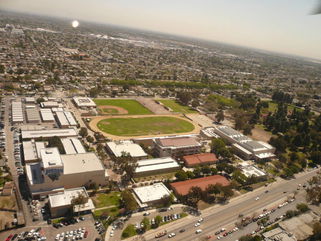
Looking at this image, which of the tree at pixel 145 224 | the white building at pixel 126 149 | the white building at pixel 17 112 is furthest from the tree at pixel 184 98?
the tree at pixel 145 224

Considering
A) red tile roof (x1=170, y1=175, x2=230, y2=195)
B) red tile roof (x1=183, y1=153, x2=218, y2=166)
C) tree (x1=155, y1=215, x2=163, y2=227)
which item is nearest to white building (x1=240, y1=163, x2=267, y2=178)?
red tile roof (x1=183, y1=153, x2=218, y2=166)

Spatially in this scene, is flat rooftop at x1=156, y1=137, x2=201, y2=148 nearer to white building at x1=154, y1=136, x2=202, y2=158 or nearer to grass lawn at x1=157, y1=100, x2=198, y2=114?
white building at x1=154, y1=136, x2=202, y2=158

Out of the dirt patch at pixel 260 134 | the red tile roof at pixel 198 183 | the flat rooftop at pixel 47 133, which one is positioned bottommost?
the dirt patch at pixel 260 134

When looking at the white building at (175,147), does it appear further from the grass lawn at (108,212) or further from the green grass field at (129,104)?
the green grass field at (129,104)

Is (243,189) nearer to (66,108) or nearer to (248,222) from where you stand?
(248,222)

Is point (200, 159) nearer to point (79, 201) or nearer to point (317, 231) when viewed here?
point (317, 231)

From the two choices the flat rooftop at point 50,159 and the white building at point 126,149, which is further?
the white building at point 126,149

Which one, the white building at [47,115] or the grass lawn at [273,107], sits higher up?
the white building at [47,115]
